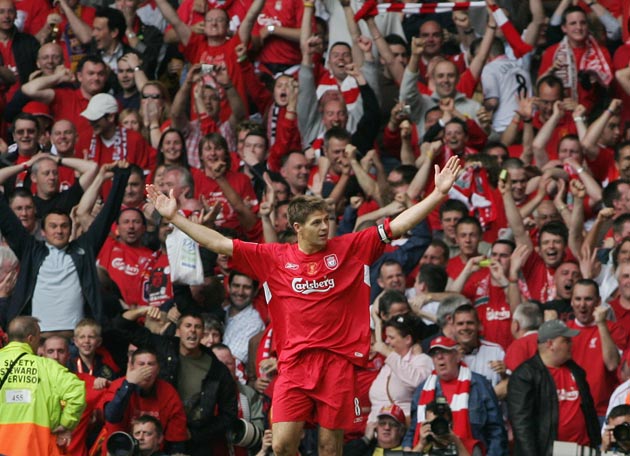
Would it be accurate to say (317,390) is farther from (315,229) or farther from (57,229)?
(57,229)

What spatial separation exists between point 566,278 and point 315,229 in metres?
4.36

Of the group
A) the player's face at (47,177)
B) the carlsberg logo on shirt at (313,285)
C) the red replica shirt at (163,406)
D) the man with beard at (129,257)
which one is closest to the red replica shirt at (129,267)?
the man with beard at (129,257)

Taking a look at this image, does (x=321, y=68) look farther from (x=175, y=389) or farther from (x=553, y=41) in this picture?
(x=175, y=389)

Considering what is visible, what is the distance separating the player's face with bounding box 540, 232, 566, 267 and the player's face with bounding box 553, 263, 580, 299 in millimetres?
339

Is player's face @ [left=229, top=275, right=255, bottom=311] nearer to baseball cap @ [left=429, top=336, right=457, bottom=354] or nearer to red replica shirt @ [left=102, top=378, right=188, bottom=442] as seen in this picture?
red replica shirt @ [left=102, top=378, right=188, bottom=442]

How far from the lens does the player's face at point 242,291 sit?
16.0m

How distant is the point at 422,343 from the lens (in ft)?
49.2

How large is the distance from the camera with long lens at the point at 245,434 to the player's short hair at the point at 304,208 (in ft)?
9.95

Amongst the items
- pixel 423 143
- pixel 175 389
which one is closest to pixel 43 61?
pixel 423 143

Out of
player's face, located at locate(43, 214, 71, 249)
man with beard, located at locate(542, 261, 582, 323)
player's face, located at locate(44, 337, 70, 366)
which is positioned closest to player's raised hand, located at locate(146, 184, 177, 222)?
player's face, located at locate(44, 337, 70, 366)

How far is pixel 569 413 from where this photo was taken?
1406cm

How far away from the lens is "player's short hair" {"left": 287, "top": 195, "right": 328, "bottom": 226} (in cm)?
1156

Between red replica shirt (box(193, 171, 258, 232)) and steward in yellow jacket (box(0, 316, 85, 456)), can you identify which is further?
red replica shirt (box(193, 171, 258, 232))

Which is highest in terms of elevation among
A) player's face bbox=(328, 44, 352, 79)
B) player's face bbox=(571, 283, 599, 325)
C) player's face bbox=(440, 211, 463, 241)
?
player's face bbox=(328, 44, 352, 79)
